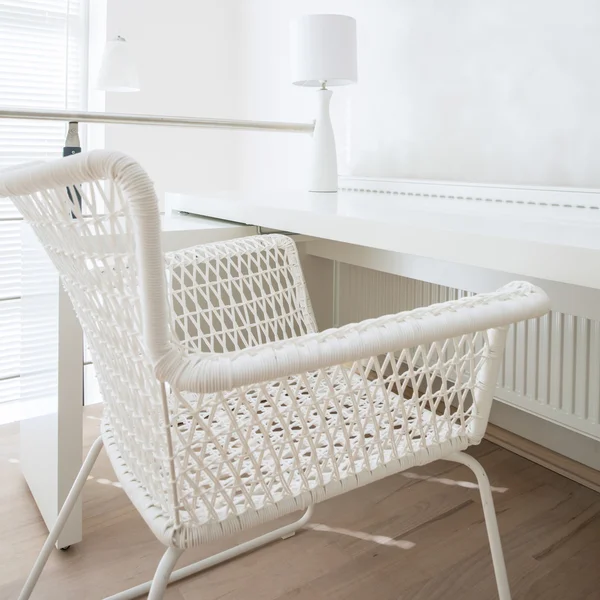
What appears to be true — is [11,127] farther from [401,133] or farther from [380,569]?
[380,569]

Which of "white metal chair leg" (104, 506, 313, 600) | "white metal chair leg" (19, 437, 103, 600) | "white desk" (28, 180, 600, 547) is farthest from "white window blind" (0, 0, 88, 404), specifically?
"white metal chair leg" (19, 437, 103, 600)

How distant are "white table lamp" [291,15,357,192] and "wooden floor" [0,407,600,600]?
887 mm

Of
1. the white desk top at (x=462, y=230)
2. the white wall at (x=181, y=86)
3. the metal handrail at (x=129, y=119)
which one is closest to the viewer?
the white desk top at (x=462, y=230)

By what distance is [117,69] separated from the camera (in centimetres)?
223

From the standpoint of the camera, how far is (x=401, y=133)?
6.45 ft

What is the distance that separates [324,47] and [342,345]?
129cm

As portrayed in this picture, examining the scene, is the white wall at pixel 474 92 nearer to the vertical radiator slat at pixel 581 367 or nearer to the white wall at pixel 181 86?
the vertical radiator slat at pixel 581 367

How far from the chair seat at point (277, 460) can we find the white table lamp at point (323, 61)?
41.9 inches

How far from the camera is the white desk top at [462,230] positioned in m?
0.78

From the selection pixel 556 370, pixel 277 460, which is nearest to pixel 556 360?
pixel 556 370

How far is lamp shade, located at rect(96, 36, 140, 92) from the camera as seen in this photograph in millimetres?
2215

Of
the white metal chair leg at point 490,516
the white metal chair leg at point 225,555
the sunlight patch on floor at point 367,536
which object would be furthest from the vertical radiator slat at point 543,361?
the white metal chair leg at point 490,516

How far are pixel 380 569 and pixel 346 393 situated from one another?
27.5 inches

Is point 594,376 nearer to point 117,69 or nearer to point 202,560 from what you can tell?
point 202,560
